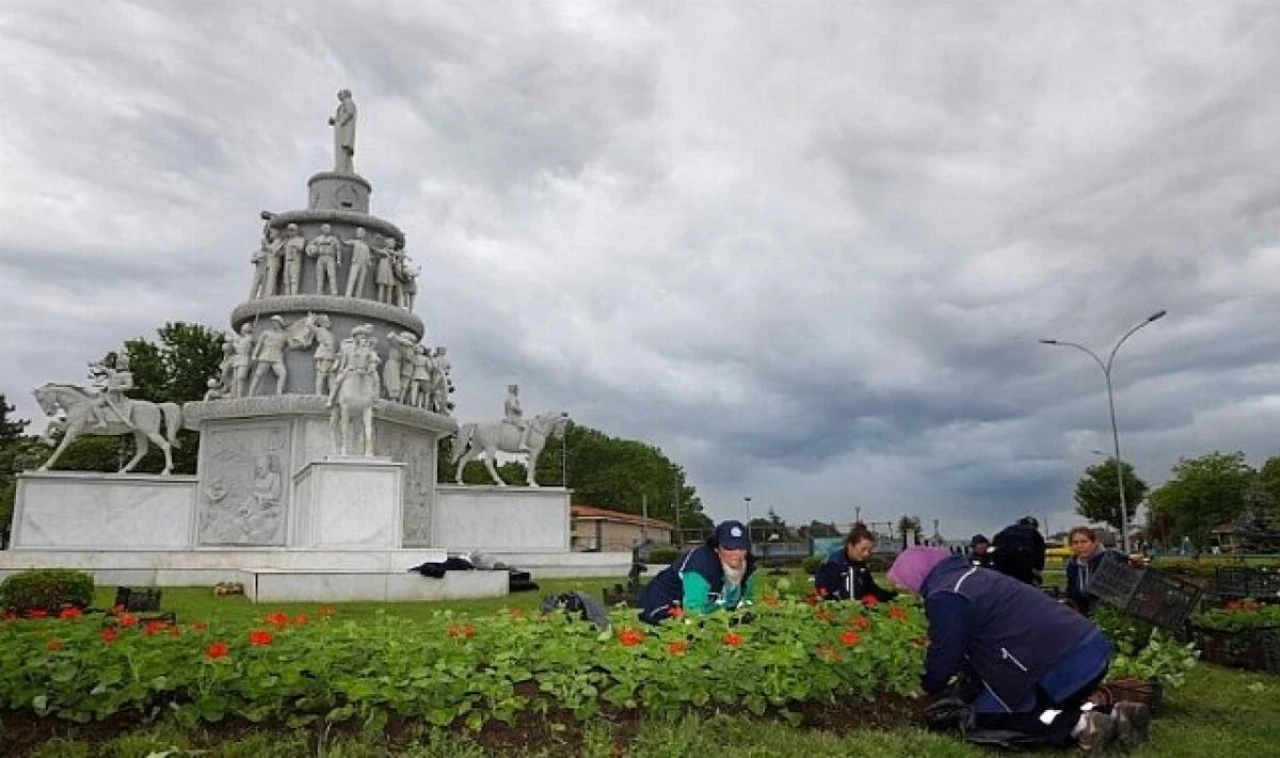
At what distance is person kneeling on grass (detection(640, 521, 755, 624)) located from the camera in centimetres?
708

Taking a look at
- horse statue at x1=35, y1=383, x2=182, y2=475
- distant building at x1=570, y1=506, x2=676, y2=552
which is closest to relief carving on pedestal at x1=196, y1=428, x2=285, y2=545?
horse statue at x1=35, y1=383, x2=182, y2=475

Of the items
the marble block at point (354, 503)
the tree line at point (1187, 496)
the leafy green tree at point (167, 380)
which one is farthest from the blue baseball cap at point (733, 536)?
the tree line at point (1187, 496)

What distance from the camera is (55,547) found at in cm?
2511

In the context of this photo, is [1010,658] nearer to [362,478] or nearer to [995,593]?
[995,593]

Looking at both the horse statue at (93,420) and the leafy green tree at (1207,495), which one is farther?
the leafy green tree at (1207,495)

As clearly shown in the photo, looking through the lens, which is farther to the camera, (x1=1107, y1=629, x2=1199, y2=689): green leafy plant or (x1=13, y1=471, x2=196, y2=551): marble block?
(x1=13, y1=471, x2=196, y2=551): marble block

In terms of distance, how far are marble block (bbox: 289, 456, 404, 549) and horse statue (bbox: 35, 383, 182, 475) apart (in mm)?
9637

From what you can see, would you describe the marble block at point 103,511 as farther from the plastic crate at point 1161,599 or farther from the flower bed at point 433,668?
the plastic crate at point 1161,599

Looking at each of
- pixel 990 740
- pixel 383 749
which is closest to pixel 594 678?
pixel 383 749

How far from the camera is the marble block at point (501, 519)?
96.9 ft

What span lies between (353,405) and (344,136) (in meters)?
13.1

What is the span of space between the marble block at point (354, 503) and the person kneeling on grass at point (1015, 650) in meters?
17.2

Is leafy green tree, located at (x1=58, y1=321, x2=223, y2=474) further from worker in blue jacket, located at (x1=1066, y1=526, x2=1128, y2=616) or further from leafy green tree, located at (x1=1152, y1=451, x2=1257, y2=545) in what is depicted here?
leafy green tree, located at (x1=1152, y1=451, x2=1257, y2=545)

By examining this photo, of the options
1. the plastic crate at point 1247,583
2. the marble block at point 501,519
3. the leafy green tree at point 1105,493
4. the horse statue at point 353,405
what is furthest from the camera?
the leafy green tree at point 1105,493
